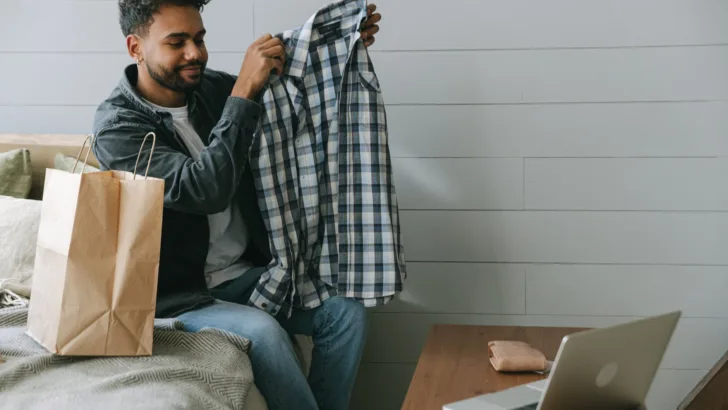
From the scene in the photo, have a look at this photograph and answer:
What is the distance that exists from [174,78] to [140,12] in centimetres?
18

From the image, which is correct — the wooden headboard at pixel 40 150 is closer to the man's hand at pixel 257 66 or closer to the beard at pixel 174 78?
the beard at pixel 174 78

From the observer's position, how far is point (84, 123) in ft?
8.46

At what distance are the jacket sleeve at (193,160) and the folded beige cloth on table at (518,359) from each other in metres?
0.70

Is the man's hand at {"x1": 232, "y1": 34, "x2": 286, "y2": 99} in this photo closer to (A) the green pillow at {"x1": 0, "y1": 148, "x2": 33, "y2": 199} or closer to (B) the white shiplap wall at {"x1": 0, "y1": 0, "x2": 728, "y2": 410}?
(B) the white shiplap wall at {"x1": 0, "y1": 0, "x2": 728, "y2": 410}

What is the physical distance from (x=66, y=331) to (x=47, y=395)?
168 mm

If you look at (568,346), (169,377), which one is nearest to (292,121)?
(169,377)

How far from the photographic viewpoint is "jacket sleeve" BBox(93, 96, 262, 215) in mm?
1913

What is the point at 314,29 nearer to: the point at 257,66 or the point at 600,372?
the point at 257,66

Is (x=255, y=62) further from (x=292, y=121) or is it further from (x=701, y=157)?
(x=701, y=157)

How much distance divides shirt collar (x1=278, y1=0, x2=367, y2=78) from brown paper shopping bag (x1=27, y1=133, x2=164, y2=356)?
0.56 meters

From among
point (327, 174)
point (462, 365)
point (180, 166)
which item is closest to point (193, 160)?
point (180, 166)

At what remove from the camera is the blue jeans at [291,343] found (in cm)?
185

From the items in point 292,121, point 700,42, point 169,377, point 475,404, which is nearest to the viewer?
point 475,404

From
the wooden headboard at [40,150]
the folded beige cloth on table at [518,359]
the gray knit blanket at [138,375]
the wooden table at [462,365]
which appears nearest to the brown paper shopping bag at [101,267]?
the gray knit blanket at [138,375]
